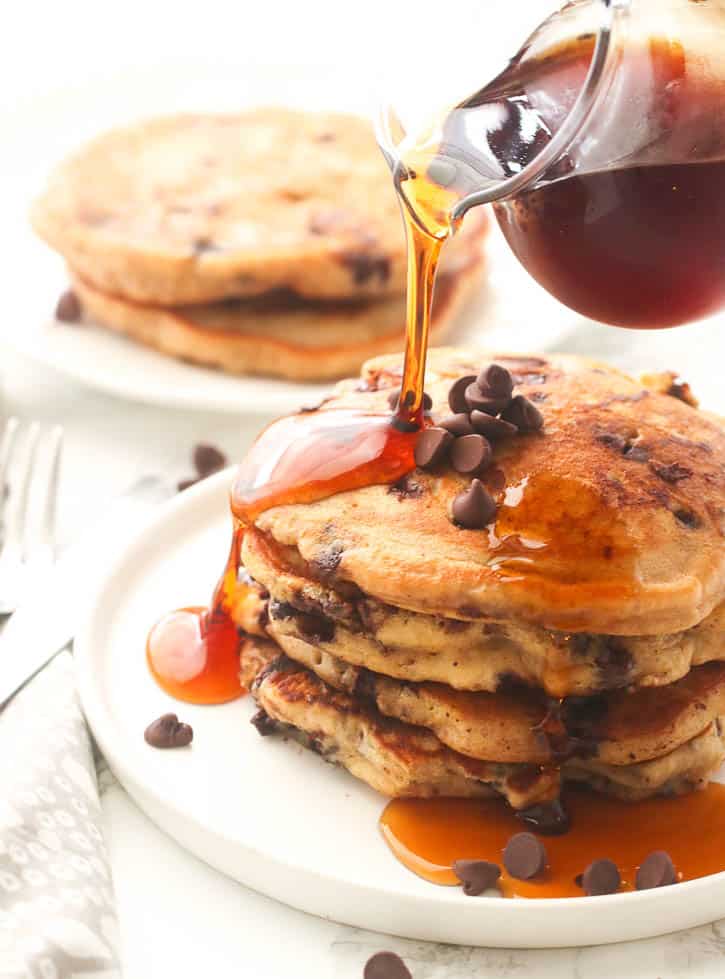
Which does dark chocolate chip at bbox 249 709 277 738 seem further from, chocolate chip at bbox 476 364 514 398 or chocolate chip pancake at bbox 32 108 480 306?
chocolate chip pancake at bbox 32 108 480 306

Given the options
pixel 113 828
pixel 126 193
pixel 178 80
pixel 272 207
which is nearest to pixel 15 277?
pixel 126 193

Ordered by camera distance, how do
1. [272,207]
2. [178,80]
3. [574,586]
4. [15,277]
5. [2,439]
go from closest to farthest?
[574,586]
[2,439]
[272,207]
[15,277]
[178,80]

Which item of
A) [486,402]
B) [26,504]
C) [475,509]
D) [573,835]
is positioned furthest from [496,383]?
[26,504]

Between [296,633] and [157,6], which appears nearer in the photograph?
[296,633]

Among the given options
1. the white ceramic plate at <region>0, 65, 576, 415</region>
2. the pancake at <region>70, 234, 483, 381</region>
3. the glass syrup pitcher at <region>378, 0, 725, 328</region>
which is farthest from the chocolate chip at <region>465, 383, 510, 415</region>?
the pancake at <region>70, 234, 483, 381</region>

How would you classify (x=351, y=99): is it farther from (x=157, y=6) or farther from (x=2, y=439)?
(x=2, y=439)

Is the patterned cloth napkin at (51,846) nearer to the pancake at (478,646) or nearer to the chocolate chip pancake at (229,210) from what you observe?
the pancake at (478,646)

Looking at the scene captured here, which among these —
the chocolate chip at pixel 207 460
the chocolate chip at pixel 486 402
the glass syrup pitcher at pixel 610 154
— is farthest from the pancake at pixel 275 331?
the chocolate chip at pixel 486 402
